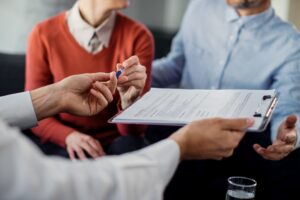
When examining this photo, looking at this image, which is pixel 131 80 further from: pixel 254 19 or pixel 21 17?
pixel 21 17

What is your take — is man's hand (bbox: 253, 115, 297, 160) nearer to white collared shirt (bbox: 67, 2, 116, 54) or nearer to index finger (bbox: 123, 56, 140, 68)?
index finger (bbox: 123, 56, 140, 68)

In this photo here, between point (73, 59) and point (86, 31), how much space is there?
0.37ft

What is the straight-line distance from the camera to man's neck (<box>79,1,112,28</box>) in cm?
173

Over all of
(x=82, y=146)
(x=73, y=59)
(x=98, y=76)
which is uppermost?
(x=98, y=76)

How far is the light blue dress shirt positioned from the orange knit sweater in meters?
0.28

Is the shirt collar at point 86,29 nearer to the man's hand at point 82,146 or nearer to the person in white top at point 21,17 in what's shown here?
the man's hand at point 82,146

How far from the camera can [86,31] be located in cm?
173

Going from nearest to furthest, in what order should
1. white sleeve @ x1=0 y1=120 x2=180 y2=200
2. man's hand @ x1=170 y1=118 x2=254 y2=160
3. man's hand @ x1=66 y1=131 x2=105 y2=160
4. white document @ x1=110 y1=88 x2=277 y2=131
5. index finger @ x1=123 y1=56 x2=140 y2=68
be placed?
1. white sleeve @ x1=0 y1=120 x2=180 y2=200
2. man's hand @ x1=170 y1=118 x2=254 y2=160
3. white document @ x1=110 y1=88 x2=277 y2=131
4. index finger @ x1=123 y1=56 x2=140 y2=68
5. man's hand @ x1=66 y1=131 x2=105 y2=160

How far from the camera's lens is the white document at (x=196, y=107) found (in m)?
0.99

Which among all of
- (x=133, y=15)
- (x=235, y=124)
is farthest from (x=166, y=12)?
(x=235, y=124)

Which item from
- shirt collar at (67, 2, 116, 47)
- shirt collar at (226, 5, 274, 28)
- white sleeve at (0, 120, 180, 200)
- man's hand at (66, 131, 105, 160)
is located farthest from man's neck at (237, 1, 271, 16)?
white sleeve at (0, 120, 180, 200)

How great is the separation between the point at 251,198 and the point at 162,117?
0.34m

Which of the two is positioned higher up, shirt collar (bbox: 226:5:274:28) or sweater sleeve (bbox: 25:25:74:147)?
shirt collar (bbox: 226:5:274:28)

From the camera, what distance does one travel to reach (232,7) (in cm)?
188
